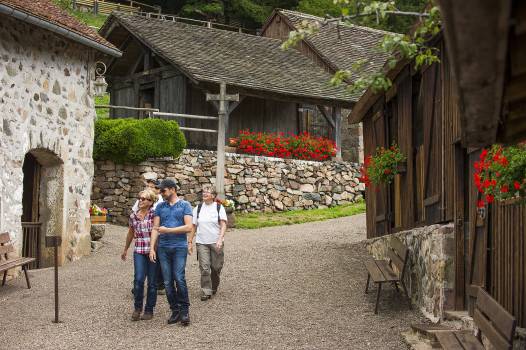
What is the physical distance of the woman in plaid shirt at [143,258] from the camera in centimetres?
918

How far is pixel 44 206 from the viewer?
1430 centimetres

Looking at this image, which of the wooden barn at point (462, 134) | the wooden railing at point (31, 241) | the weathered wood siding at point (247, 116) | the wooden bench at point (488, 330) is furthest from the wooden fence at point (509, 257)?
→ the weathered wood siding at point (247, 116)

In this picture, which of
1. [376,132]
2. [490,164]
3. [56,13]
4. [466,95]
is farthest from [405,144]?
[466,95]

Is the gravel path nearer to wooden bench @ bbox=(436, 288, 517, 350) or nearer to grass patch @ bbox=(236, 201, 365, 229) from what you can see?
wooden bench @ bbox=(436, 288, 517, 350)

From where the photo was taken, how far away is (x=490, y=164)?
5984 mm

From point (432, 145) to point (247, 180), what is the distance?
38.0 feet

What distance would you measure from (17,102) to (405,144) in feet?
19.6

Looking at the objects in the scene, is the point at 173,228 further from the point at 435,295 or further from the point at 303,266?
the point at 303,266

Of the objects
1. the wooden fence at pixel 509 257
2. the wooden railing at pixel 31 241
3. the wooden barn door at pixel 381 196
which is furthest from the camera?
the wooden railing at pixel 31 241

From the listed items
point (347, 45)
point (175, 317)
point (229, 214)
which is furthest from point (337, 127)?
point (175, 317)

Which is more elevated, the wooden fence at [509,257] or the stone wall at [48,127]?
the stone wall at [48,127]

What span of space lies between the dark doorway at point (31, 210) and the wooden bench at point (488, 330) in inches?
351

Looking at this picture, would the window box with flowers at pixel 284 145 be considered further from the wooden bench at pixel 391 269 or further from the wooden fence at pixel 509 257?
the wooden fence at pixel 509 257

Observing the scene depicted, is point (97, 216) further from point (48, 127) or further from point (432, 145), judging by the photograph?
point (432, 145)
